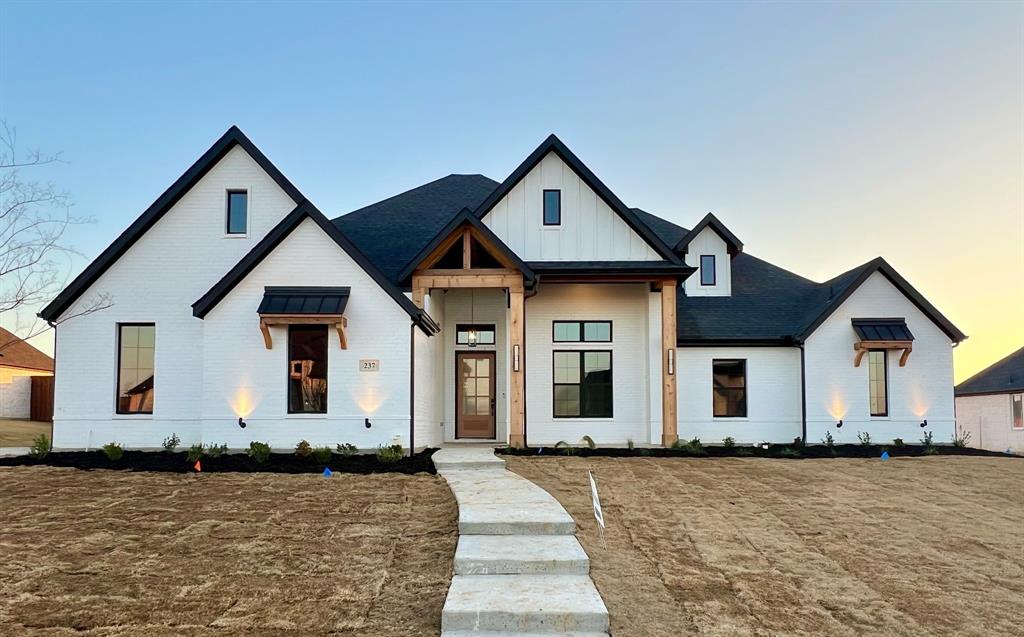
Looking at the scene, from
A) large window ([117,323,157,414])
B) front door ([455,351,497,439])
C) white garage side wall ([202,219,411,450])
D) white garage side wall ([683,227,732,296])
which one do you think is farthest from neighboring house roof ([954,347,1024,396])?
large window ([117,323,157,414])

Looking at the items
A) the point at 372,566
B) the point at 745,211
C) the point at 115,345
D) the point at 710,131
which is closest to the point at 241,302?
the point at 115,345

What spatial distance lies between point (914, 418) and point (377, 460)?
44.9 feet

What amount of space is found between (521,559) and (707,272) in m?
15.5

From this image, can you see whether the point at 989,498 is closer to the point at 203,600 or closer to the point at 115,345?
the point at 203,600

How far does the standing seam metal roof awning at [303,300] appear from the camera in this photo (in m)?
13.8

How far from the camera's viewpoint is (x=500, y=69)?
19047mm

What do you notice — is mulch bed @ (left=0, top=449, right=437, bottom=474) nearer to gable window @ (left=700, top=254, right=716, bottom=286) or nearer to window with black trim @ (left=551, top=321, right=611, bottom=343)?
window with black trim @ (left=551, top=321, right=611, bottom=343)

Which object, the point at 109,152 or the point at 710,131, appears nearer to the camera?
the point at 109,152

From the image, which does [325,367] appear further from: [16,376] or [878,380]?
[16,376]

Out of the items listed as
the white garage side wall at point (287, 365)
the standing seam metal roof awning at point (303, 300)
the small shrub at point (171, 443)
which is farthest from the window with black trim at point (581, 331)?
the small shrub at point (171, 443)

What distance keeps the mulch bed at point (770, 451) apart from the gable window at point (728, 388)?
1.16 meters

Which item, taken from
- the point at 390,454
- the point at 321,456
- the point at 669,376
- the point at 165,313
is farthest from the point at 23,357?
the point at 669,376

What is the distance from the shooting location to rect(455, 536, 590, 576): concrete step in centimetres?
667

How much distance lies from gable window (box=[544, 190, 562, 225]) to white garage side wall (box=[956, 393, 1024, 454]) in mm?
21026
